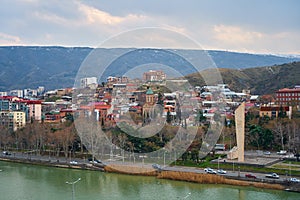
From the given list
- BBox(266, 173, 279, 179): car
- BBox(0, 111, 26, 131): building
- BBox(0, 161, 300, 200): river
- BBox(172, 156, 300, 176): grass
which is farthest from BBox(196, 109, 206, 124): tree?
BBox(0, 111, 26, 131): building

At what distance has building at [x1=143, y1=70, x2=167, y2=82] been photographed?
18.4 meters

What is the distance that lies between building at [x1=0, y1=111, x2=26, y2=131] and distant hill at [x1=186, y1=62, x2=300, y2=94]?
860 cm

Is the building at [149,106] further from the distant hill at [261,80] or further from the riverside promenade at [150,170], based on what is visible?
the distant hill at [261,80]

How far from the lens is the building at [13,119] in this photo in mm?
12505

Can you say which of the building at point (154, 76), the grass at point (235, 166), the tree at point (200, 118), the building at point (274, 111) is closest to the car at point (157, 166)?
the grass at point (235, 166)

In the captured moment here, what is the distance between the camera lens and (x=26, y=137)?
10375 millimetres

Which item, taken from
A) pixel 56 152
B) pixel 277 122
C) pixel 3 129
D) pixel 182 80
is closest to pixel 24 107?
pixel 3 129

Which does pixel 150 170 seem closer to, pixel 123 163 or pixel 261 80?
pixel 123 163

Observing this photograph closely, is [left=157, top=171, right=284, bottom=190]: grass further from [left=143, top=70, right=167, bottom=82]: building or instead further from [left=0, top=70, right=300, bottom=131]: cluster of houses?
[left=143, top=70, right=167, bottom=82]: building

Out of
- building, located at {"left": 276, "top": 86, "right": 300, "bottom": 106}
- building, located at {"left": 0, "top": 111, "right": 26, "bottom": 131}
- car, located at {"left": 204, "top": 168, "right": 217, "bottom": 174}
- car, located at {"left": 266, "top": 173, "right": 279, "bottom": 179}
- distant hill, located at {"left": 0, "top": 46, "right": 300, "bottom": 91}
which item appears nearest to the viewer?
car, located at {"left": 266, "top": 173, "right": 279, "bottom": 179}

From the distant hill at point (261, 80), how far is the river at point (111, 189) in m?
11.5

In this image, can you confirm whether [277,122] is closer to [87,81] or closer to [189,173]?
[189,173]

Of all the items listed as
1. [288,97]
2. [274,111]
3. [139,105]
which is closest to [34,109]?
[139,105]

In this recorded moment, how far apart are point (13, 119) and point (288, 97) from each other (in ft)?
27.2
